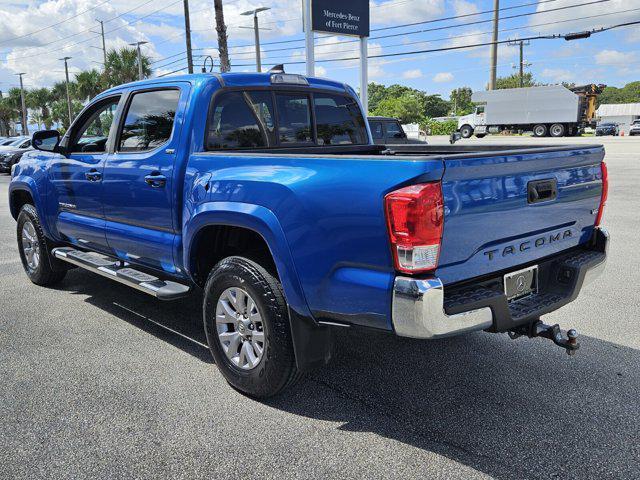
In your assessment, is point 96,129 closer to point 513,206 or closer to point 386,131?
point 513,206

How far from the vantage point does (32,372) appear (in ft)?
12.6

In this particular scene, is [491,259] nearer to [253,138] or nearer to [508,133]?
[253,138]

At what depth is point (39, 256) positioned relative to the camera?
5.88 meters

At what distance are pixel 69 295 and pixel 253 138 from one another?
2907 mm

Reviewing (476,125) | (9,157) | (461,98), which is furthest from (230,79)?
(461,98)

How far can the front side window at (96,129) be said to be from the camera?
4797 millimetres

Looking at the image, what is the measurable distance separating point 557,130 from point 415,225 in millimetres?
42964

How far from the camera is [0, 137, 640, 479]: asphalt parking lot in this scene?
276 cm

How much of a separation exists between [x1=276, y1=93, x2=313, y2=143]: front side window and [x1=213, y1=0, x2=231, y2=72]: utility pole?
16717 millimetres

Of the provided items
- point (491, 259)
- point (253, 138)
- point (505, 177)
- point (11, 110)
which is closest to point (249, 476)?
point (491, 259)

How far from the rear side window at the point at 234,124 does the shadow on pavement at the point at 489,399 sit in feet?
5.17

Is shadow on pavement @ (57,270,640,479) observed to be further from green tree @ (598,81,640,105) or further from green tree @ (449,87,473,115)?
green tree @ (598,81,640,105)

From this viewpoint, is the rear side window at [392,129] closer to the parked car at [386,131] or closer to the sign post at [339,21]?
the parked car at [386,131]

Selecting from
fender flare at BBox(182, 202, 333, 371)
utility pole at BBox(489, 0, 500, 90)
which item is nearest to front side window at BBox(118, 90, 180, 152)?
fender flare at BBox(182, 202, 333, 371)
